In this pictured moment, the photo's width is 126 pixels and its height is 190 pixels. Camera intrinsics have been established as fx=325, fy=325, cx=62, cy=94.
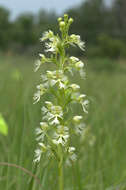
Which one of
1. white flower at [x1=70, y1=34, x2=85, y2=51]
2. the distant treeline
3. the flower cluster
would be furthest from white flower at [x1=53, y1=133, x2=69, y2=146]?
the distant treeline

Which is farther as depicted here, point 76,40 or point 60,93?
point 76,40

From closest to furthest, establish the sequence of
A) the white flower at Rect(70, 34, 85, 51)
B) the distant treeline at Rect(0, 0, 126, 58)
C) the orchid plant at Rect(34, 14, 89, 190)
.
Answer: the orchid plant at Rect(34, 14, 89, 190)
the white flower at Rect(70, 34, 85, 51)
the distant treeline at Rect(0, 0, 126, 58)

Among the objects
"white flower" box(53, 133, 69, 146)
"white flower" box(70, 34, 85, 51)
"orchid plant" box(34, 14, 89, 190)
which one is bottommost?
"white flower" box(53, 133, 69, 146)

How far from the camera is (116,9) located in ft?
201

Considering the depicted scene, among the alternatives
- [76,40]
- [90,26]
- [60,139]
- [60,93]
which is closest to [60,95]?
[60,93]

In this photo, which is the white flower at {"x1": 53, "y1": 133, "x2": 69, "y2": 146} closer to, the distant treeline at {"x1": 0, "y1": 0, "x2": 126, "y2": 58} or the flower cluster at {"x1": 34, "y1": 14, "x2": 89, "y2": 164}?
the flower cluster at {"x1": 34, "y1": 14, "x2": 89, "y2": 164}

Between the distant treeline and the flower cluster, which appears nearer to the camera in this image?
the flower cluster

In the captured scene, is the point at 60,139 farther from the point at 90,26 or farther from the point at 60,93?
the point at 90,26

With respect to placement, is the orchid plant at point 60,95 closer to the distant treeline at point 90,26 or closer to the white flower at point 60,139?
the white flower at point 60,139

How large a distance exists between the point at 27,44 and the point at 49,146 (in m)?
67.7

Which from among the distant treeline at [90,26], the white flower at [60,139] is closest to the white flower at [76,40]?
the white flower at [60,139]

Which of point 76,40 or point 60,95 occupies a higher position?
point 76,40

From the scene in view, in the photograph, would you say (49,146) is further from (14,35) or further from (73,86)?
(14,35)

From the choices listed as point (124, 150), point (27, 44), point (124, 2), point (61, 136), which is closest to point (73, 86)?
point (61, 136)
